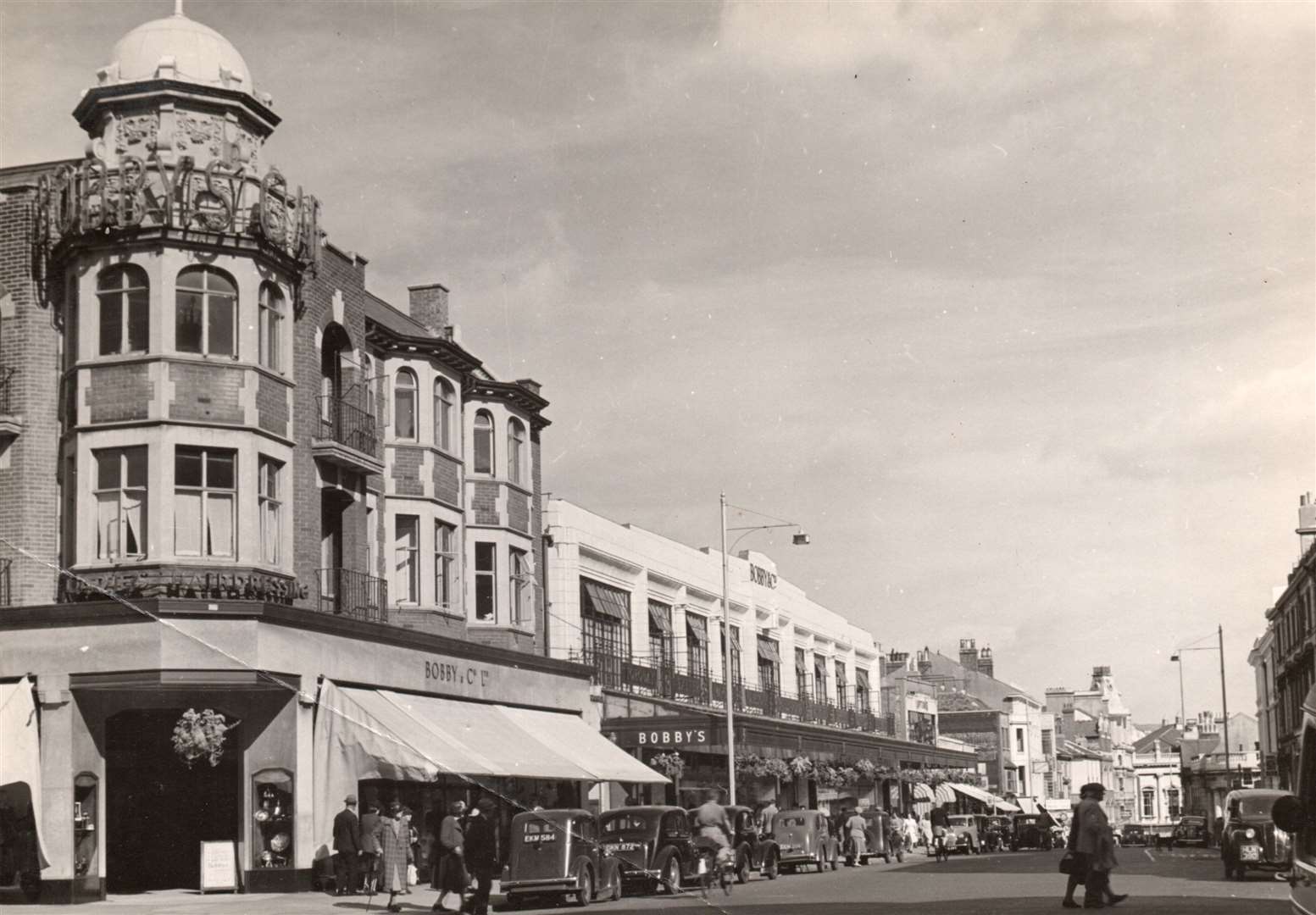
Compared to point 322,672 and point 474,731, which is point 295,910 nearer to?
point 322,672

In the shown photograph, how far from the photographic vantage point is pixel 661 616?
53531 millimetres

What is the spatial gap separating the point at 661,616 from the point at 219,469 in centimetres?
2545

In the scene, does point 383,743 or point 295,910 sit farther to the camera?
point 383,743

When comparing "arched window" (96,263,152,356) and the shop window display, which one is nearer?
the shop window display

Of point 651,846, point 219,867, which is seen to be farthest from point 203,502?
point 651,846

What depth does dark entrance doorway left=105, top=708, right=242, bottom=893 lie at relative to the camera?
29750 millimetres

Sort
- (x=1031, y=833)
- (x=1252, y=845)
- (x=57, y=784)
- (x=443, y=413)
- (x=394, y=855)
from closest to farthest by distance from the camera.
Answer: (x=394, y=855), (x=57, y=784), (x=1252, y=845), (x=443, y=413), (x=1031, y=833)

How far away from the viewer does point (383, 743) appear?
99.3 feet

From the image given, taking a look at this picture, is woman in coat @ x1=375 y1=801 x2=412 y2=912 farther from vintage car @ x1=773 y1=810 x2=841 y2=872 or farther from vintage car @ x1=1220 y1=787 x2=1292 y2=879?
vintage car @ x1=1220 y1=787 x2=1292 y2=879

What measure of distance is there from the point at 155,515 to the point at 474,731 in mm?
8682

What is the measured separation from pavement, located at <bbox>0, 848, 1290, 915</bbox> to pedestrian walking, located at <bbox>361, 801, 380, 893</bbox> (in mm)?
529

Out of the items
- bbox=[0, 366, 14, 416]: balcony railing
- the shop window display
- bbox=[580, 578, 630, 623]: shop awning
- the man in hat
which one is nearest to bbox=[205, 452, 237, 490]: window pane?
bbox=[0, 366, 14, 416]: balcony railing

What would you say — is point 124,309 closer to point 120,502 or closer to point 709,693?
point 120,502

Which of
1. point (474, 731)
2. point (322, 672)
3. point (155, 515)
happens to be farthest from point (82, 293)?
point (474, 731)
